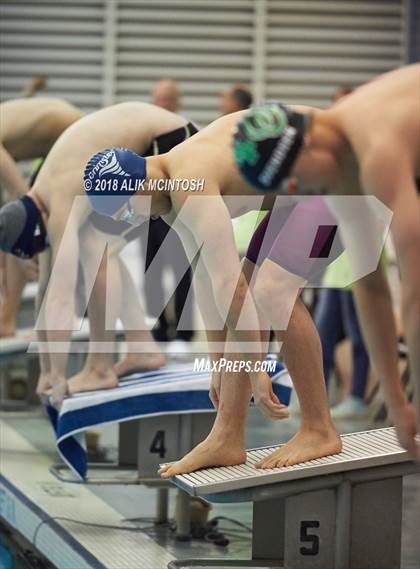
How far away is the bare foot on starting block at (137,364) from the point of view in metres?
4.93

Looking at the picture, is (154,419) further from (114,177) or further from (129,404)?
(114,177)

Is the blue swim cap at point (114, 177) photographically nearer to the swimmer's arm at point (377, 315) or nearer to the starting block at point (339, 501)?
the starting block at point (339, 501)

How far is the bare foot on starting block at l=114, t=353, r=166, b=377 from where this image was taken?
4934 millimetres

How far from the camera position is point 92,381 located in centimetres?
475

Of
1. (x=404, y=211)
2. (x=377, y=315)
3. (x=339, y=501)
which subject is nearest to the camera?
(x=404, y=211)

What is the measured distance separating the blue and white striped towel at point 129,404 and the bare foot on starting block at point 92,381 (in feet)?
0.67

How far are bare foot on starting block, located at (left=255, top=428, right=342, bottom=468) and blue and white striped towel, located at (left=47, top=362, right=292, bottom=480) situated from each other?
81 centimetres

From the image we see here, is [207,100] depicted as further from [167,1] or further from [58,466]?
[58,466]

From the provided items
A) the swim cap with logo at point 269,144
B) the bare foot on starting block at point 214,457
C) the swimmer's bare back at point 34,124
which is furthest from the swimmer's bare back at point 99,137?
the swim cap with logo at point 269,144

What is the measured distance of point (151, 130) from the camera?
14.7 feet

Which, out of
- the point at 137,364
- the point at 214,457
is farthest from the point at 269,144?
the point at 137,364

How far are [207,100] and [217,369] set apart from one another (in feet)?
21.4

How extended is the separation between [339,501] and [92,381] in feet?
5.20

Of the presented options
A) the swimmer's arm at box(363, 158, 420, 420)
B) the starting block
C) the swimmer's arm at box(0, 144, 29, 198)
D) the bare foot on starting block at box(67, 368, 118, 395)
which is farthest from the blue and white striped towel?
the swimmer's arm at box(363, 158, 420, 420)
